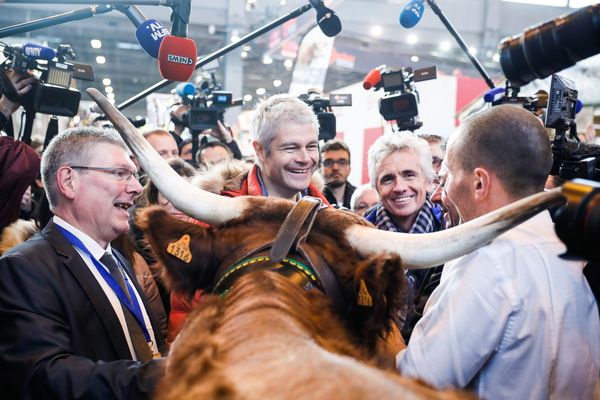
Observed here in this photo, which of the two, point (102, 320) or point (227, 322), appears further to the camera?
point (102, 320)

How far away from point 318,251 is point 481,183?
0.72m

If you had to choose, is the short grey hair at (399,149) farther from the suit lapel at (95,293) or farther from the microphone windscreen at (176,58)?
the suit lapel at (95,293)

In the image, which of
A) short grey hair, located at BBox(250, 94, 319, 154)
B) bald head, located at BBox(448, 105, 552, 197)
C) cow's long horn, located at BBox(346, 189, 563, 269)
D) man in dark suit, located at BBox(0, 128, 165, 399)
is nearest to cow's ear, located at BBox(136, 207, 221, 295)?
man in dark suit, located at BBox(0, 128, 165, 399)

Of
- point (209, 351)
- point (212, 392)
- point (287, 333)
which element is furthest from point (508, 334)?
point (212, 392)

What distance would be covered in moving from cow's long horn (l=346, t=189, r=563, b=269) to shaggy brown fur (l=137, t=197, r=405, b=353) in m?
0.05

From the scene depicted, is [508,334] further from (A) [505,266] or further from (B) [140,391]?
(B) [140,391]

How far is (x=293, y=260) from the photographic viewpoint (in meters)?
1.84

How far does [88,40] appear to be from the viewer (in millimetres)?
23250

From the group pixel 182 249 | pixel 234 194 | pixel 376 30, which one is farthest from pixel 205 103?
pixel 376 30

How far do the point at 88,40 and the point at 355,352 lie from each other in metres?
24.1

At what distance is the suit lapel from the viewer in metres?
2.54

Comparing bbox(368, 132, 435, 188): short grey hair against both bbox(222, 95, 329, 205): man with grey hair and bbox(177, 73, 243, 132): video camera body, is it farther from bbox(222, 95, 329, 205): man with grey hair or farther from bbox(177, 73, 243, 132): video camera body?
bbox(177, 73, 243, 132): video camera body

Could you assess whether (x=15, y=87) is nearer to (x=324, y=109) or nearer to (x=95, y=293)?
(x=95, y=293)

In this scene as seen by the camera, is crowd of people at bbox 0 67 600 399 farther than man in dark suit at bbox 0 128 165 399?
No
